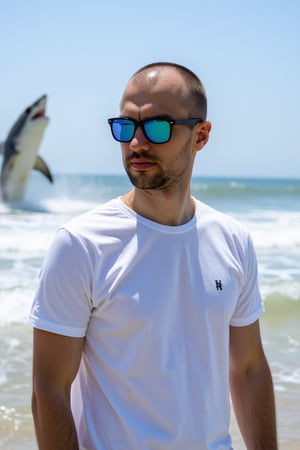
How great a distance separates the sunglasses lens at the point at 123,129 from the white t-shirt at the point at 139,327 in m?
0.18

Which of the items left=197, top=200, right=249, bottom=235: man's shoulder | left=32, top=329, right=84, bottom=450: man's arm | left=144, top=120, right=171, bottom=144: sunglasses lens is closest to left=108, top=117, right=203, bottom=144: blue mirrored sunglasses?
left=144, top=120, right=171, bottom=144: sunglasses lens

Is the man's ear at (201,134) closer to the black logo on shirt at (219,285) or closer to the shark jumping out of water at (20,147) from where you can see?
the black logo on shirt at (219,285)

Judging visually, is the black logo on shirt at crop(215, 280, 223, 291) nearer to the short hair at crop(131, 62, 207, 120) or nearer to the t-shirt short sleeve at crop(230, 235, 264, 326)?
the t-shirt short sleeve at crop(230, 235, 264, 326)

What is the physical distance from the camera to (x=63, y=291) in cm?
182

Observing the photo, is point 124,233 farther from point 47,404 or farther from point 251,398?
point 251,398

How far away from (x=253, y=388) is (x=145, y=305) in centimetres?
52

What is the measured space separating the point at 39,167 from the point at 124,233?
23.3m

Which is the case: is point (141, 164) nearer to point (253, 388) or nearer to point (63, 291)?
point (63, 291)

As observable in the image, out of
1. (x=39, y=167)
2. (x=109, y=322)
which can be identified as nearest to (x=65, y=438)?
(x=109, y=322)

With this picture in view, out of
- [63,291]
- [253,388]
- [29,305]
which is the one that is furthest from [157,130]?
[29,305]

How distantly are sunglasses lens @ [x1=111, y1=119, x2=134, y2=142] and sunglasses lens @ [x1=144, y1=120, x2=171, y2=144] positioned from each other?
0.05m

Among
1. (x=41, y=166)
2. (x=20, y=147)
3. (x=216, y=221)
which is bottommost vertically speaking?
(x=41, y=166)

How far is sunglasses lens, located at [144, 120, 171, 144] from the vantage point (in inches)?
76.1

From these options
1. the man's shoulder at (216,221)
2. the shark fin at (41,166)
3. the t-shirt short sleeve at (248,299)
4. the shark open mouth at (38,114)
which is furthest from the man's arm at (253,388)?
the shark fin at (41,166)
